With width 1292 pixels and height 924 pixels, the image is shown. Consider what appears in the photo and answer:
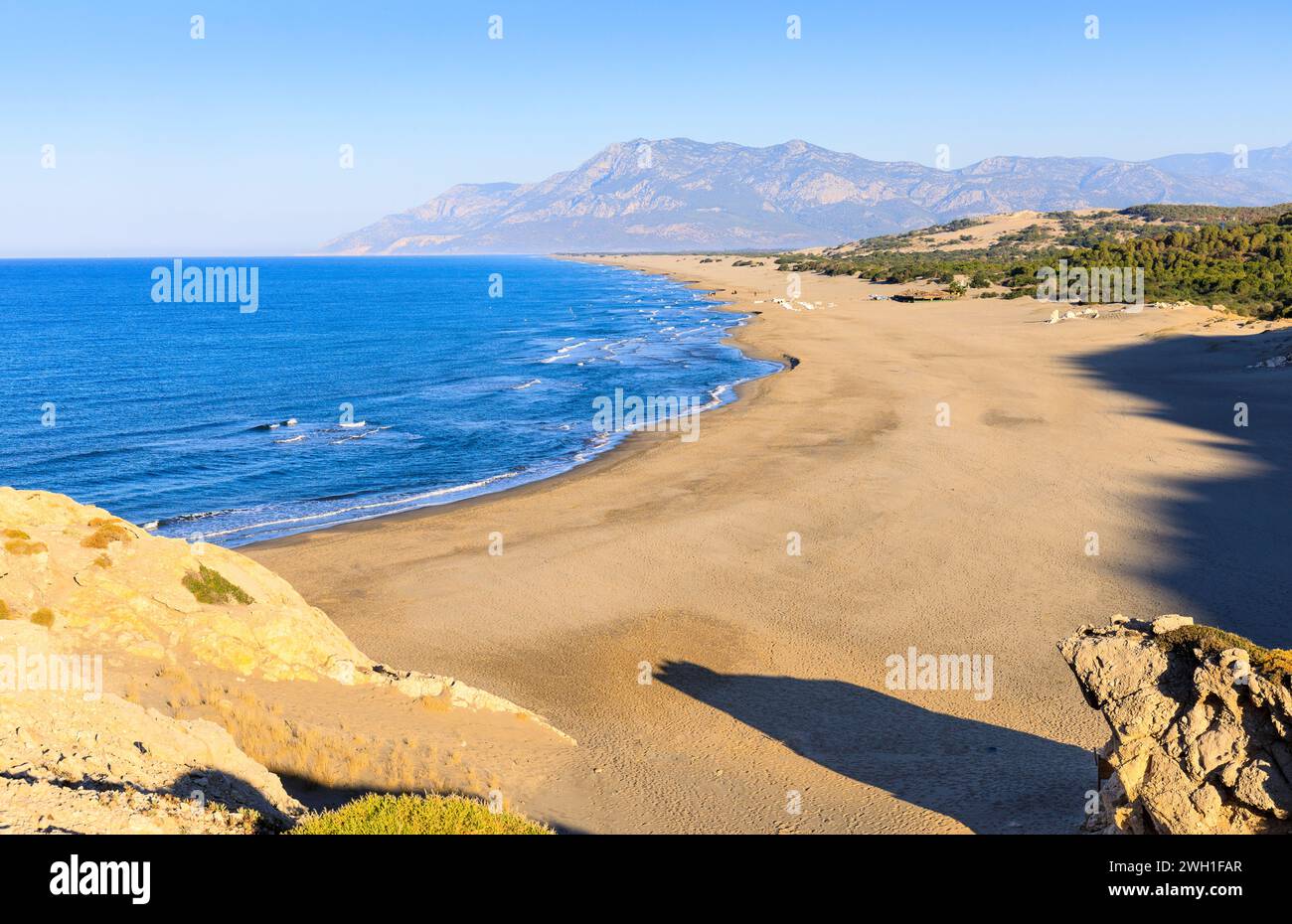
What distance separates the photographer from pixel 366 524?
27.4 metres

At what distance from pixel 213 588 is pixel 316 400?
38.7 meters

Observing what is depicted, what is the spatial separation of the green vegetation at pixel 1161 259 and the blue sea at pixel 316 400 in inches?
1052

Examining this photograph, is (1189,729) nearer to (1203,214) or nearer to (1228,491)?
(1228,491)

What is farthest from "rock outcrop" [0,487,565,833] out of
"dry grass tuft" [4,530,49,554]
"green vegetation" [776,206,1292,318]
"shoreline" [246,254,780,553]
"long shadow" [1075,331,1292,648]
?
"green vegetation" [776,206,1292,318]

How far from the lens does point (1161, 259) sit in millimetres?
→ 79938

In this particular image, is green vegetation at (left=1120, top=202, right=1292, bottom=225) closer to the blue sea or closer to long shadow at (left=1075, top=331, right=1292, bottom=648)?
the blue sea

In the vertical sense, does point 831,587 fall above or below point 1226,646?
below

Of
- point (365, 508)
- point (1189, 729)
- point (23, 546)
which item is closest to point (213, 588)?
point (23, 546)

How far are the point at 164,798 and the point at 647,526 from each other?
17432 millimetres

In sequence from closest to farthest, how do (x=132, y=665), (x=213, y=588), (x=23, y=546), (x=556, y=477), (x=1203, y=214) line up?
(x=132, y=665) → (x=23, y=546) → (x=213, y=588) → (x=556, y=477) → (x=1203, y=214)

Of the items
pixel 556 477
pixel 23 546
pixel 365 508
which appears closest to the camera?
pixel 23 546

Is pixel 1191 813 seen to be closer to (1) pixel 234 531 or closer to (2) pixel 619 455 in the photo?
(1) pixel 234 531
